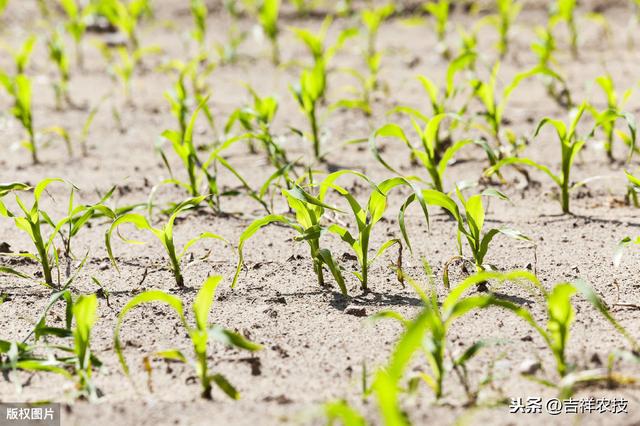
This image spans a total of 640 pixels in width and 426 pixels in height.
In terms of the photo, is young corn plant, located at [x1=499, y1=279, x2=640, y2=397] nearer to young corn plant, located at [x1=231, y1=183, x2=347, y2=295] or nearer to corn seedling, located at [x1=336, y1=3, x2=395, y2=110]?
young corn plant, located at [x1=231, y1=183, x2=347, y2=295]

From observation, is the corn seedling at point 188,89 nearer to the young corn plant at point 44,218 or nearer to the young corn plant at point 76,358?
the young corn plant at point 44,218

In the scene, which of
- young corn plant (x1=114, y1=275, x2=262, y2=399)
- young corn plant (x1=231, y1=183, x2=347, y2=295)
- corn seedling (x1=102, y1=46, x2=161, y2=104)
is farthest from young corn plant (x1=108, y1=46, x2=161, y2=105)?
young corn plant (x1=114, y1=275, x2=262, y2=399)

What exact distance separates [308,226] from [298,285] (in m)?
0.21

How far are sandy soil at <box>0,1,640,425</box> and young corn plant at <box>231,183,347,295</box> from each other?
0.09m

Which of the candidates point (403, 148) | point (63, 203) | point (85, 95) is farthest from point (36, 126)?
point (403, 148)

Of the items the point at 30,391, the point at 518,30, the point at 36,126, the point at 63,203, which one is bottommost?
the point at 30,391

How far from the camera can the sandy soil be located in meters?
2.05

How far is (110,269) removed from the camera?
3.02 m

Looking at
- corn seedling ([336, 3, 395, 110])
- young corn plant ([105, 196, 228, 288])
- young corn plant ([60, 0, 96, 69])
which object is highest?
young corn plant ([60, 0, 96, 69])

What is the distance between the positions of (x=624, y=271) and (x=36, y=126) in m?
3.37

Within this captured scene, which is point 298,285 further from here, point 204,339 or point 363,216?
point 204,339

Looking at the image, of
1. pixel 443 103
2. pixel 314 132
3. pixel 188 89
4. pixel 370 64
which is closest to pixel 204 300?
pixel 314 132

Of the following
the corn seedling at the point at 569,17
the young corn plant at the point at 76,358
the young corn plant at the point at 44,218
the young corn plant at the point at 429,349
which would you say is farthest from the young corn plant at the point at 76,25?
the young corn plant at the point at 429,349

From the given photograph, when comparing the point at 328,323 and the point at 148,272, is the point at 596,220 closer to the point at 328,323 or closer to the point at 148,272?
the point at 328,323
